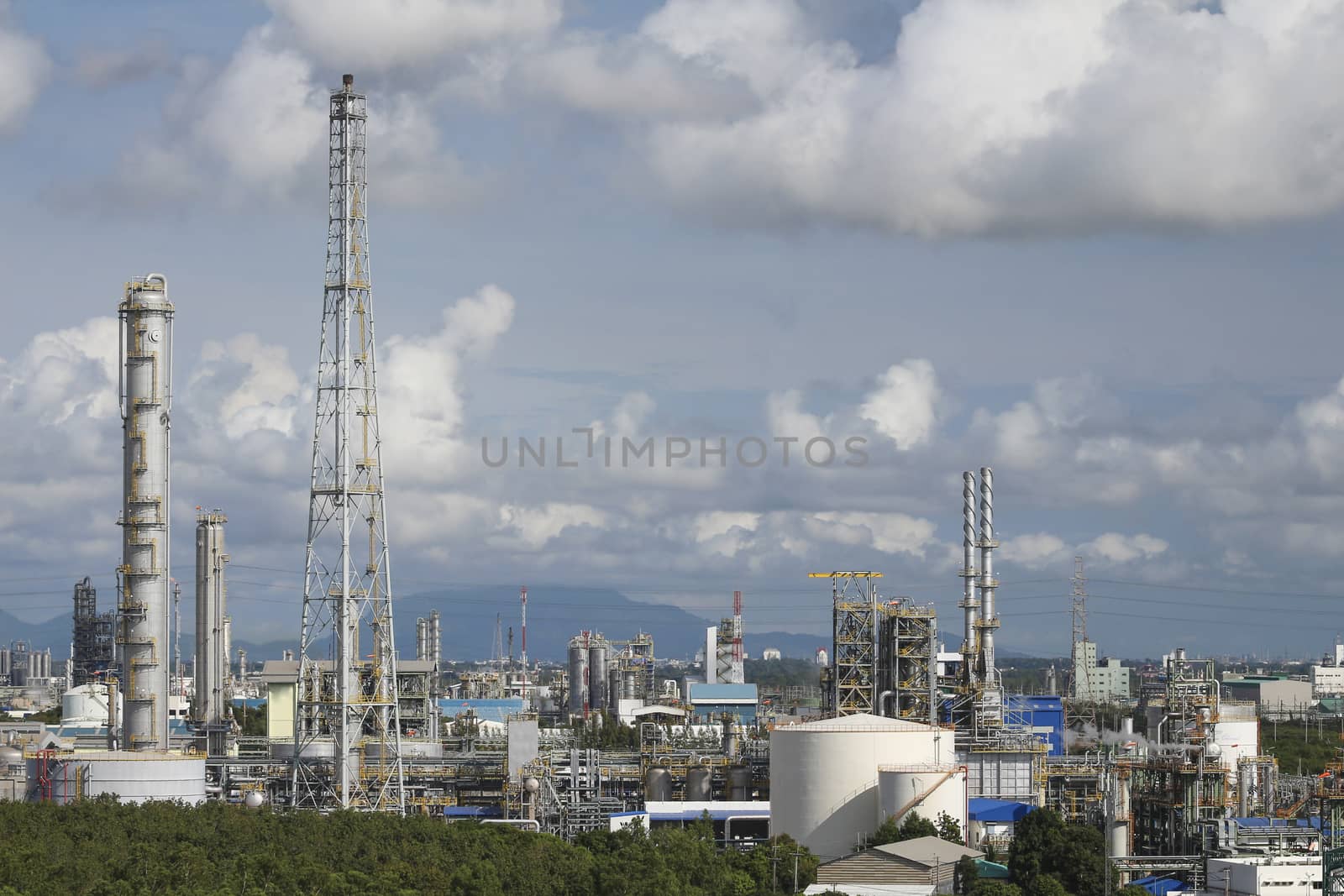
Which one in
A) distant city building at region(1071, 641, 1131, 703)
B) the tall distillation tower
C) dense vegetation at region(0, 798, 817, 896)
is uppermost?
the tall distillation tower

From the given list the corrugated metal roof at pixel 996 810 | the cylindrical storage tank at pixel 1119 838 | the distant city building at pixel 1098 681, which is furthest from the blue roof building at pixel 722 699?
the cylindrical storage tank at pixel 1119 838

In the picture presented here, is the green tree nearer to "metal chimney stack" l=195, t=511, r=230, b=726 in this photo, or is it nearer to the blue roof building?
"metal chimney stack" l=195, t=511, r=230, b=726

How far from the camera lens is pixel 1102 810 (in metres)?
75.1

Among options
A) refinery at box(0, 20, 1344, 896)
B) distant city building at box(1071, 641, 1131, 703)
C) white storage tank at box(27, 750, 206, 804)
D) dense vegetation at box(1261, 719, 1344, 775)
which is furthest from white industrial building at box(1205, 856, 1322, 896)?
distant city building at box(1071, 641, 1131, 703)

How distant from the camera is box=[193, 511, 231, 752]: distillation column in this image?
114 m

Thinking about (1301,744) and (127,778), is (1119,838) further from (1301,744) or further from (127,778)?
(1301,744)

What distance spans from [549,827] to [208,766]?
54.7 ft

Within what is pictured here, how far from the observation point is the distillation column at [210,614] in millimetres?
114000

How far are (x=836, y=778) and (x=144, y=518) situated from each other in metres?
28.5

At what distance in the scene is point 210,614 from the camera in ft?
384

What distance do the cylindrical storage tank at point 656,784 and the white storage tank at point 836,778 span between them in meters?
10.7

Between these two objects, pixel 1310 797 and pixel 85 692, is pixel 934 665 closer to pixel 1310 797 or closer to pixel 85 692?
pixel 1310 797

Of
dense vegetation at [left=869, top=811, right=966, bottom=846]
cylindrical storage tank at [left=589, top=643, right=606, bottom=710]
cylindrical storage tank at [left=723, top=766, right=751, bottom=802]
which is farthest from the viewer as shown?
cylindrical storage tank at [left=589, top=643, right=606, bottom=710]

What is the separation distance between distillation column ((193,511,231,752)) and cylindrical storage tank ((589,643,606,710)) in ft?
137
